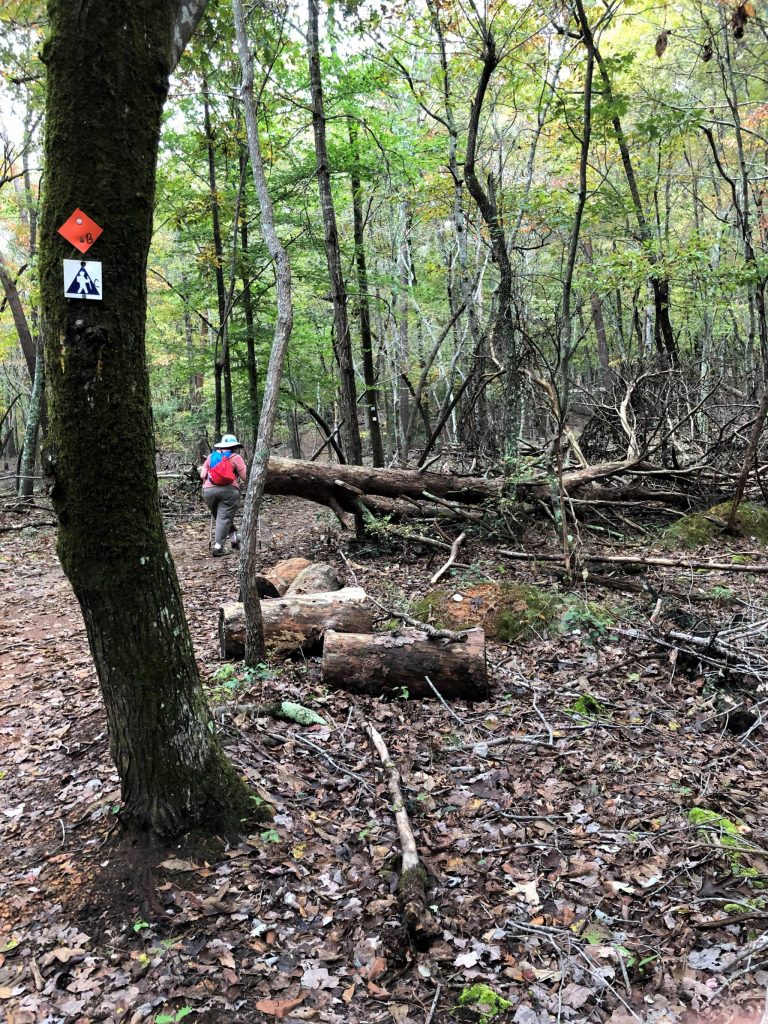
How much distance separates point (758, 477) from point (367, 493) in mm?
6286

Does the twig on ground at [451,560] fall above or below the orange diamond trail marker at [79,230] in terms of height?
below

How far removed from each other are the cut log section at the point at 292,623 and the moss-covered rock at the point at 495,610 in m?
0.88

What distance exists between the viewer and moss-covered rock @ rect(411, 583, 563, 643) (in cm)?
664

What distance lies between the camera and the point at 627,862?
3504 mm

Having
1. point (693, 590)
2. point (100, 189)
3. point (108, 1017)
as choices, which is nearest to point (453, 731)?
point (108, 1017)

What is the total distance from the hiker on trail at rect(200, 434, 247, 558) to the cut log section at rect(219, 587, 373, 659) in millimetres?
4440

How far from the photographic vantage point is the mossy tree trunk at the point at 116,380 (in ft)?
8.55

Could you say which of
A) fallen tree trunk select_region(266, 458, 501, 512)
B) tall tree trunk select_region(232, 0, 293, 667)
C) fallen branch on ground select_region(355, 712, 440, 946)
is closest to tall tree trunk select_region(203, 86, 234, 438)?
fallen tree trunk select_region(266, 458, 501, 512)

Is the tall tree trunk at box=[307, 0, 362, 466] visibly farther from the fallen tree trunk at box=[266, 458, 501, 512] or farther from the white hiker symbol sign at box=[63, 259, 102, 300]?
the white hiker symbol sign at box=[63, 259, 102, 300]

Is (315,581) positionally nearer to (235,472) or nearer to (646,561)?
(235,472)

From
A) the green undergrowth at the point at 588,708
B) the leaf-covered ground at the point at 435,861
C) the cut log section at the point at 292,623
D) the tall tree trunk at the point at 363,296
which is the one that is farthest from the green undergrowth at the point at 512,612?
the tall tree trunk at the point at 363,296

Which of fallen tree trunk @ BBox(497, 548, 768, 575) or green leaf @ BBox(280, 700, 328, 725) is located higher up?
fallen tree trunk @ BBox(497, 548, 768, 575)

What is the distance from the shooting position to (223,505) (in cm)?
1045

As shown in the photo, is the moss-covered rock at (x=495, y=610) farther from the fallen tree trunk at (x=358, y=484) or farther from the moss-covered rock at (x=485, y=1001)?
the moss-covered rock at (x=485, y=1001)
